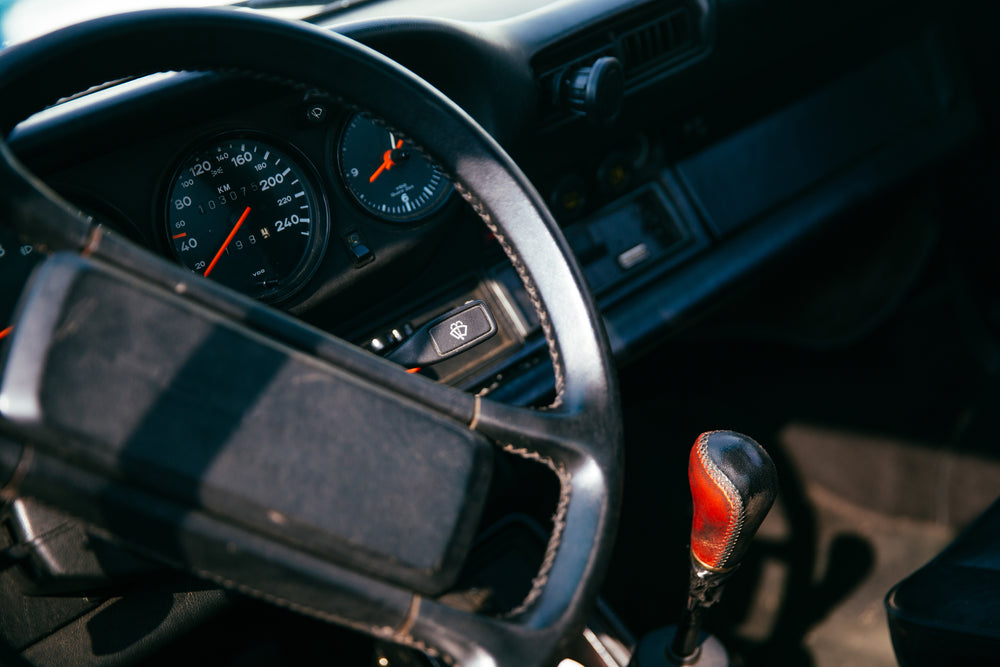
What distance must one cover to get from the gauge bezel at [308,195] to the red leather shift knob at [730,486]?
2.12 feet

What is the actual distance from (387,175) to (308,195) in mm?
139

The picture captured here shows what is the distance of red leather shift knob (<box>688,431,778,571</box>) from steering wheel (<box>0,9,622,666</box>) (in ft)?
0.55

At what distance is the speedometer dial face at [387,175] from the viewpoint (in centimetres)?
123

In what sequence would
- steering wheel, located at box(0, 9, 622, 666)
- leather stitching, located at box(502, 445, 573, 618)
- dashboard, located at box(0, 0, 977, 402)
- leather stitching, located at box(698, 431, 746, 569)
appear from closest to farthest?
steering wheel, located at box(0, 9, 622, 666) → leather stitching, located at box(502, 445, 573, 618) → leather stitching, located at box(698, 431, 746, 569) → dashboard, located at box(0, 0, 977, 402)

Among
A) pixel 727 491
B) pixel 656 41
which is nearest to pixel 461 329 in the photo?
pixel 727 491

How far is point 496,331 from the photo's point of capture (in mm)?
1360

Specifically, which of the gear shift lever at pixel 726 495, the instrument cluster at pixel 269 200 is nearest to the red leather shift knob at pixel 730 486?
the gear shift lever at pixel 726 495

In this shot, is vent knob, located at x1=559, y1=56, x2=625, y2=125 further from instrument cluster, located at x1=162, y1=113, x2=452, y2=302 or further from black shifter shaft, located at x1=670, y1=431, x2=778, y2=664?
black shifter shaft, located at x1=670, y1=431, x2=778, y2=664

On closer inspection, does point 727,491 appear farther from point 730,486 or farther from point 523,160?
point 523,160

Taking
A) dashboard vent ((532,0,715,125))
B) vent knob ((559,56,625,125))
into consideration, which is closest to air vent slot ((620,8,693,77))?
dashboard vent ((532,0,715,125))

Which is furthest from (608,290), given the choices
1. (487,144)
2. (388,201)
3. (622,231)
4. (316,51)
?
(316,51)

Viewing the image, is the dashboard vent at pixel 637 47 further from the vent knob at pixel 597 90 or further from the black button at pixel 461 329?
the black button at pixel 461 329

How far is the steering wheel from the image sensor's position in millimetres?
617

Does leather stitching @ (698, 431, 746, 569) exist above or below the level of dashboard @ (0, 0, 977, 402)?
below
